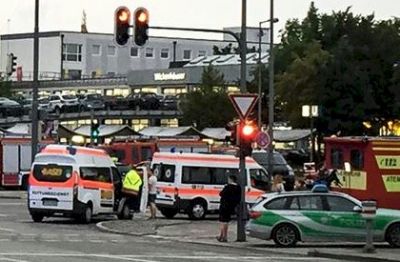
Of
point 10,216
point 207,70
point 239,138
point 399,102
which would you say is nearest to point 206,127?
point 207,70

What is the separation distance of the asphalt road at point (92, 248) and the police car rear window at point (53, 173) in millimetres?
1577

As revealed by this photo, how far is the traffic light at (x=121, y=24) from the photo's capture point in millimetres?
32906

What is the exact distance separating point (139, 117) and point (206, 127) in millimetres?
7899

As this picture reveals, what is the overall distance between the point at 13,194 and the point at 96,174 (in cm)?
1968

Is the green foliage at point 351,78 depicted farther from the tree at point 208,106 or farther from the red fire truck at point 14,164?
the red fire truck at point 14,164

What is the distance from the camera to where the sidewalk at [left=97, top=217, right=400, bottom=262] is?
87.0ft

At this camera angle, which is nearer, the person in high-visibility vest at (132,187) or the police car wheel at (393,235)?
the police car wheel at (393,235)

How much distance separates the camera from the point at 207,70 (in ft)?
324

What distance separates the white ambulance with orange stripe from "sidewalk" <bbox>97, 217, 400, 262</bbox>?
60cm

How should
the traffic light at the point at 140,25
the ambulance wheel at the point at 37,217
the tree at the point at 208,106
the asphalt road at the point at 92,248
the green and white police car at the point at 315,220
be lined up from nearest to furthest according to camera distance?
the asphalt road at the point at 92,248
the green and white police car at the point at 315,220
the traffic light at the point at 140,25
the ambulance wheel at the point at 37,217
the tree at the point at 208,106

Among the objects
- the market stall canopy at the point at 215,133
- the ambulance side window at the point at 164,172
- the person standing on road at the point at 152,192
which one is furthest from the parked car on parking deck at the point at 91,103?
the person standing on road at the point at 152,192

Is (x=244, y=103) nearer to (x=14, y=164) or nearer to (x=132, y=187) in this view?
(x=132, y=187)

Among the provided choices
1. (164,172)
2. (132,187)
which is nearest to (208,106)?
(164,172)

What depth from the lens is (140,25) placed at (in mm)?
33125
